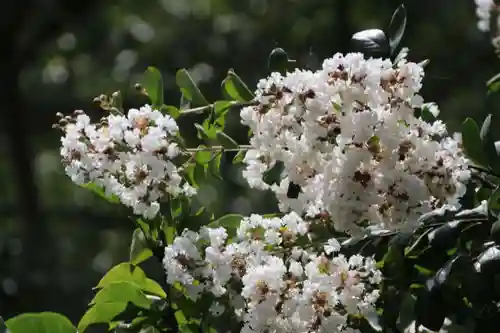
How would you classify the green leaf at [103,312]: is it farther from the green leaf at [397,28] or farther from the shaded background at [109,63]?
the shaded background at [109,63]

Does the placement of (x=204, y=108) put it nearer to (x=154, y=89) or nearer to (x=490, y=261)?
(x=154, y=89)

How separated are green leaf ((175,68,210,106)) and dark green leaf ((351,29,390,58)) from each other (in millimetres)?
138

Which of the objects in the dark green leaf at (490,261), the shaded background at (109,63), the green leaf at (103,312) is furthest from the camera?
the shaded background at (109,63)

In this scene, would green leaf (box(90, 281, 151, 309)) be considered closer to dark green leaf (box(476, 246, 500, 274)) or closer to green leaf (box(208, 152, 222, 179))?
green leaf (box(208, 152, 222, 179))

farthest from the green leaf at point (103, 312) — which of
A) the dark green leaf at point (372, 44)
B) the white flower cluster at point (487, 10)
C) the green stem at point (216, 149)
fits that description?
the white flower cluster at point (487, 10)

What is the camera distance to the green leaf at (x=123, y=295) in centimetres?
69

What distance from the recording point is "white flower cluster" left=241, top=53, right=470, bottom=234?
2.07 ft

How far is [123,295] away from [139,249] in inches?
2.0

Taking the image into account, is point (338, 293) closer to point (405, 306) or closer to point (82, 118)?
point (405, 306)

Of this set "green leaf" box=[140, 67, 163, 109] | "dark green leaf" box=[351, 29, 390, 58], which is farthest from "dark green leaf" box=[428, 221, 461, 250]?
"green leaf" box=[140, 67, 163, 109]

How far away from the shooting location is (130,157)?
Result: 27.0 inches

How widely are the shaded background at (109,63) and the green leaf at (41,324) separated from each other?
6.27 ft

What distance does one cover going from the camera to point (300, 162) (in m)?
0.67

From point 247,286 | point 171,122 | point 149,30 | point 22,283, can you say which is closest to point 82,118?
point 171,122
